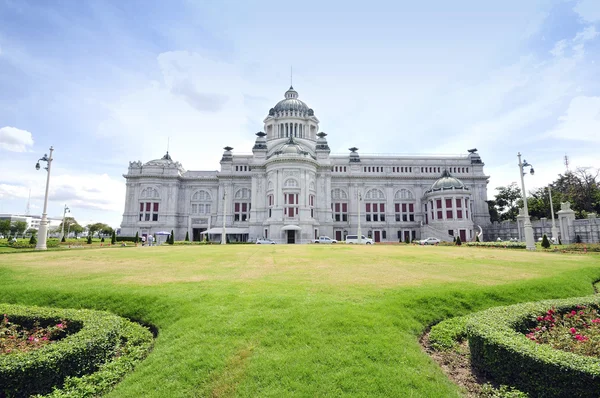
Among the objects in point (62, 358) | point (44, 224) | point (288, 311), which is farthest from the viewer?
point (44, 224)

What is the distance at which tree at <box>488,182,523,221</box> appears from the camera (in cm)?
7788

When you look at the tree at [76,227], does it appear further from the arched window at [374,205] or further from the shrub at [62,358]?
the shrub at [62,358]

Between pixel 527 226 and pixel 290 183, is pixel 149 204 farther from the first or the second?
pixel 527 226

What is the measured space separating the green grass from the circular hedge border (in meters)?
0.83

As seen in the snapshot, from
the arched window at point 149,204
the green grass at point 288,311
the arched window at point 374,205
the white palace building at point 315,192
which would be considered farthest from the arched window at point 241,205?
the green grass at point 288,311

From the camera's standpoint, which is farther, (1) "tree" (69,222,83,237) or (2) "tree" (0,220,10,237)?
(1) "tree" (69,222,83,237)

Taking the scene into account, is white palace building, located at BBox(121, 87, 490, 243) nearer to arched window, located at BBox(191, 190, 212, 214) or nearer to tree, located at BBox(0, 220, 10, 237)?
arched window, located at BBox(191, 190, 212, 214)

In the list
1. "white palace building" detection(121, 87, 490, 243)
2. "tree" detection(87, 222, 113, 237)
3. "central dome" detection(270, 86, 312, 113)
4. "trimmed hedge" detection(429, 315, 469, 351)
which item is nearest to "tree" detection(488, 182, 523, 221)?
"white palace building" detection(121, 87, 490, 243)

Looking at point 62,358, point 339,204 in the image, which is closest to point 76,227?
point 339,204

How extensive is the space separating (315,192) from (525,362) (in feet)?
197

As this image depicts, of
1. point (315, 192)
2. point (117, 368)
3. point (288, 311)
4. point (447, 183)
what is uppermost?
point (447, 183)

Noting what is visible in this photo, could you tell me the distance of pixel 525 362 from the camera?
678 centimetres

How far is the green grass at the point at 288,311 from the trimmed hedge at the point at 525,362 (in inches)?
50.0

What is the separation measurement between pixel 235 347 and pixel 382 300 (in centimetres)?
577
